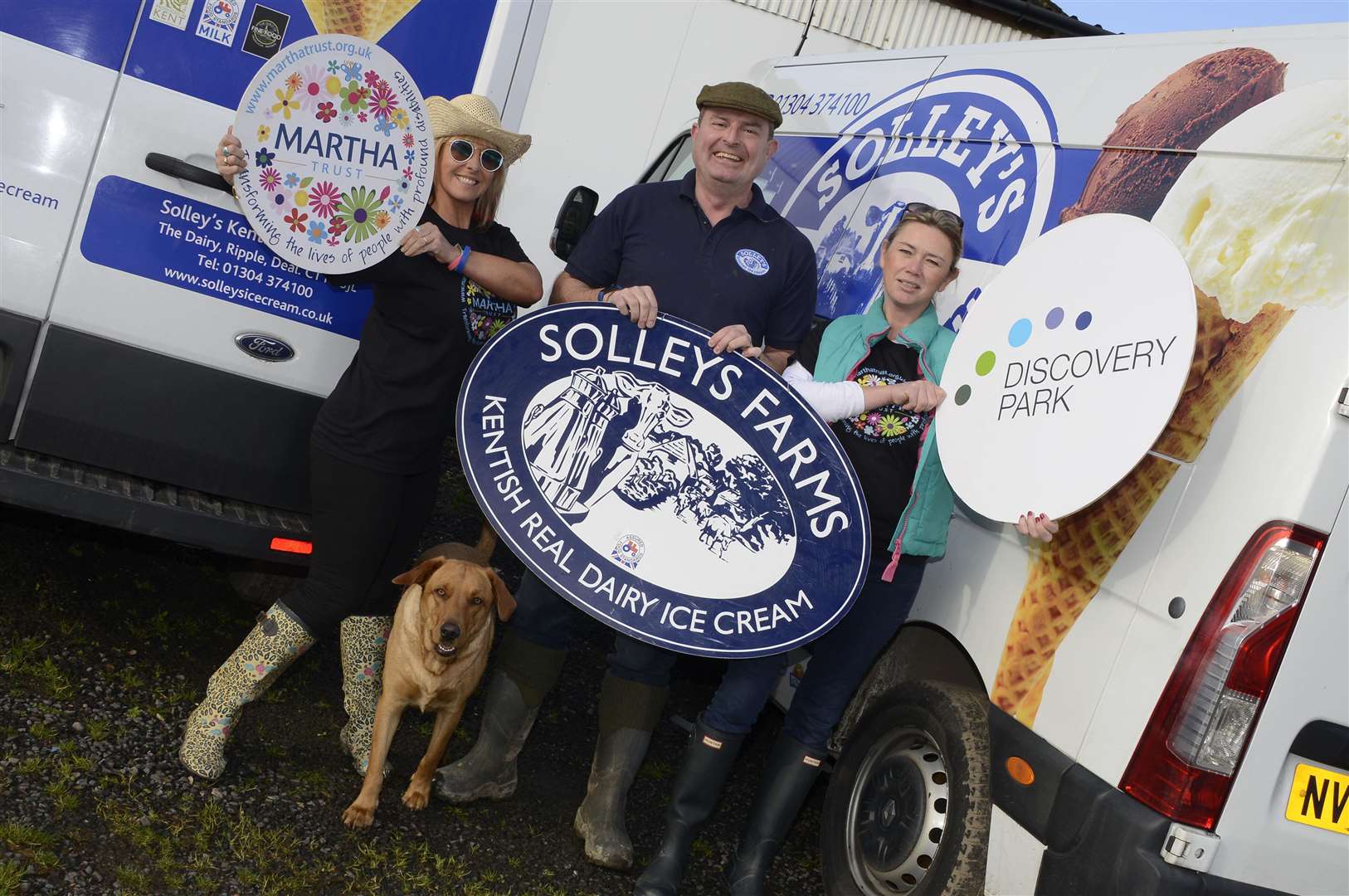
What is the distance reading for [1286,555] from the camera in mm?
2402

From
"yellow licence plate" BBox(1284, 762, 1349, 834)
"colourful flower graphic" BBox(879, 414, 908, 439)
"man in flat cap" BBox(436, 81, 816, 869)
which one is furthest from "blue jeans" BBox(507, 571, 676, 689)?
"yellow licence plate" BBox(1284, 762, 1349, 834)

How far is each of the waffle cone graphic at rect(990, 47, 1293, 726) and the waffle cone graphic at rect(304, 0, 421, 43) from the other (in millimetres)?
2035

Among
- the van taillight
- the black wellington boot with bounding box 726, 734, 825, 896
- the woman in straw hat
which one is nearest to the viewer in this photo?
the van taillight

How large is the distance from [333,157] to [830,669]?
200 cm

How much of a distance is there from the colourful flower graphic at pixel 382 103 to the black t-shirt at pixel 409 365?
30 cm

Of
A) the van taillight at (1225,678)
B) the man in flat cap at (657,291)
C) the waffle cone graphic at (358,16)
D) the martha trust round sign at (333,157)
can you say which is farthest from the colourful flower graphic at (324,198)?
the van taillight at (1225,678)

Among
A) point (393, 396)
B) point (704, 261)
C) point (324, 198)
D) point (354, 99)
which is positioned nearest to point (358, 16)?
point (354, 99)

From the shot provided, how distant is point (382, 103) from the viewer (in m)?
3.28

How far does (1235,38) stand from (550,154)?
21.9 ft

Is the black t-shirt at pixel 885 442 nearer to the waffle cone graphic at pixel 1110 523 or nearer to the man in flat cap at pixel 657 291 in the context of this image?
the man in flat cap at pixel 657 291

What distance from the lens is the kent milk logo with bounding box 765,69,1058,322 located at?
11.3 ft

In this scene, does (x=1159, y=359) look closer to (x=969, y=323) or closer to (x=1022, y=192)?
(x=969, y=323)

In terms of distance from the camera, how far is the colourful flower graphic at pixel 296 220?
10.6ft

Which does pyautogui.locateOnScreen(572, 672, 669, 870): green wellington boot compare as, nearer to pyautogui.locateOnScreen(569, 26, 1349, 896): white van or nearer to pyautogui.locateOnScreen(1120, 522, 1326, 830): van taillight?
pyautogui.locateOnScreen(569, 26, 1349, 896): white van
